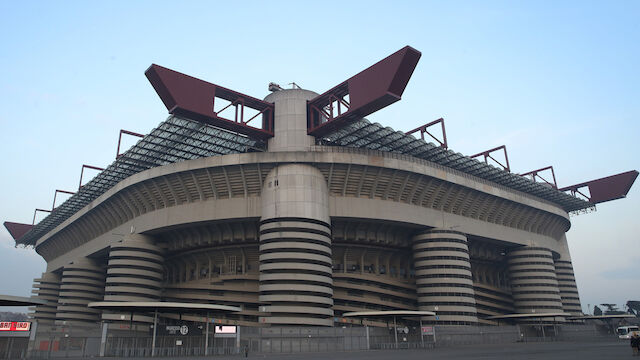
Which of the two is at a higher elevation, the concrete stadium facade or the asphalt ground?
the concrete stadium facade

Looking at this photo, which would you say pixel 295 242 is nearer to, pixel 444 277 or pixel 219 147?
pixel 219 147

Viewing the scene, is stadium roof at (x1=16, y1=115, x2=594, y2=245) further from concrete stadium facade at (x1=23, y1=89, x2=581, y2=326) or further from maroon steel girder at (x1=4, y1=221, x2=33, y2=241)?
maroon steel girder at (x1=4, y1=221, x2=33, y2=241)

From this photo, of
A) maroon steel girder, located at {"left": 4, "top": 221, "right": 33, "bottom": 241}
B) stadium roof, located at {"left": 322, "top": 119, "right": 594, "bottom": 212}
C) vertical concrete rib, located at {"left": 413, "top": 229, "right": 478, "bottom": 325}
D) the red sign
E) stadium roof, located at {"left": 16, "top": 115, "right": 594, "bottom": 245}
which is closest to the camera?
the red sign

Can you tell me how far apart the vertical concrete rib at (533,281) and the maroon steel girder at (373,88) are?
49.0 m

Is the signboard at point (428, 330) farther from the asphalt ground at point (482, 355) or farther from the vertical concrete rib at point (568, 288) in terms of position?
the vertical concrete rib at point (568, 288)

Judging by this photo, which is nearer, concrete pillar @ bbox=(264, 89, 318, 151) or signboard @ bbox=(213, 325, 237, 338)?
signboard @ bbox=(213, 325, 237, 338)

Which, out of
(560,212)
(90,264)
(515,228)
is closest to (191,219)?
(90,264)

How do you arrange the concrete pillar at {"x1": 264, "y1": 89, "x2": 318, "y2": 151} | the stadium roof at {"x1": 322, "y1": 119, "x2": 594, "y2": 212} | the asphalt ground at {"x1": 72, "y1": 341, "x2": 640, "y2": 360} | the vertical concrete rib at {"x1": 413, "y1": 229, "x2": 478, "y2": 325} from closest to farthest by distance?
the asphalt ground at {"x1": 72, "y1": 341, "x2": 640, "y2": 360} → the stadium roof at {"x1": 322, "y1": 119, "x2": 594, "y2": 212} → the concrete pillar at {"x1": 264, "y1": 89, "x2": 318, "y2": 151} → the vertical concrete rib at {"x1": 413, "y1": 229, "x2": 478, "y2": 325}

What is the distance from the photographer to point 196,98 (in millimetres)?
54406

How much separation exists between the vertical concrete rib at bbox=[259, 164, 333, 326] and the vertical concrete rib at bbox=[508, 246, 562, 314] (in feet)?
145

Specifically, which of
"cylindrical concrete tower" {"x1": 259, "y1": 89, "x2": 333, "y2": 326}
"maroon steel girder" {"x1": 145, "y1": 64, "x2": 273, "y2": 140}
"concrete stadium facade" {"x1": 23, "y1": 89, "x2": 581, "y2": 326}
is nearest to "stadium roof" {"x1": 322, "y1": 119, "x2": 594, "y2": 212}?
"concrete stadium facade" {"x1": 23, "y1": 89, "x2": 581, "y2": 326}

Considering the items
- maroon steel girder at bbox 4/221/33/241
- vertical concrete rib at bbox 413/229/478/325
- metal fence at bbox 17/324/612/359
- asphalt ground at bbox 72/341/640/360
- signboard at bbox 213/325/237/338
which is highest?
maroon steel girder at bbox 4/221/33/241

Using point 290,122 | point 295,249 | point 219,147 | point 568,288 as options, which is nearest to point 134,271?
point 219,147

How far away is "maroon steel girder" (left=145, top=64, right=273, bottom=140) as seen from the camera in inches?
2030
